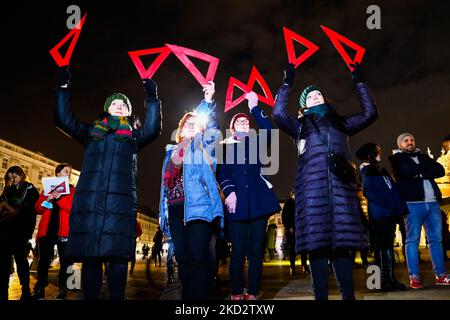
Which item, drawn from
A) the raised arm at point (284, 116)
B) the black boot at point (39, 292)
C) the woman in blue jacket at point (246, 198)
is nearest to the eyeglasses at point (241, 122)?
the woman in blue jacket at point (246, 198)

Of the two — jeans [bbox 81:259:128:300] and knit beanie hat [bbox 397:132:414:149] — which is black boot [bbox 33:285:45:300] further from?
knit beanie hat [bbox 397:132:414:149]

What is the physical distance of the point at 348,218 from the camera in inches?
150

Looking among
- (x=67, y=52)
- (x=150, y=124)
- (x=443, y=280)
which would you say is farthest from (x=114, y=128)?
(x=443, y=280)

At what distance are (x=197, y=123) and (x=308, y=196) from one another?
5.91ft

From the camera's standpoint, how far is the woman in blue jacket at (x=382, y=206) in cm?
586

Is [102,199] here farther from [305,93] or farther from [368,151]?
[368,151]

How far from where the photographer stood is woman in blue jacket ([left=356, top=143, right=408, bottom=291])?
5863mm

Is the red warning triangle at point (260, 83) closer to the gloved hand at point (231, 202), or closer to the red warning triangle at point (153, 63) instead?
the red warning triangle at point (153, 63)

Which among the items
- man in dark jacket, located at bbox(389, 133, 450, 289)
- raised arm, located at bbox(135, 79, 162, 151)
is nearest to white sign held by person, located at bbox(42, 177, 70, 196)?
raised arm, located at bbox(135, 79, 162, 151)

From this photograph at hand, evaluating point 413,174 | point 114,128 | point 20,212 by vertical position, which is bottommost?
point 20,212

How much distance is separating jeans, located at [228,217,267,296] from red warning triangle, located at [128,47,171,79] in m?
2.66

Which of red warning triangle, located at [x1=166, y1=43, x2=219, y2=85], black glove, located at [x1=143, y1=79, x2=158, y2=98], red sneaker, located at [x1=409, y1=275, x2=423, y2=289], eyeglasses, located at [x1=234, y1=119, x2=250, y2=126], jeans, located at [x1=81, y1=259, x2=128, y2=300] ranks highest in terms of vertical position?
red warning triangle, located at [x1=166, y1=43, x2=219, y2=85]

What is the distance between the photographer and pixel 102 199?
12.6ft

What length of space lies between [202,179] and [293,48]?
254 cm
